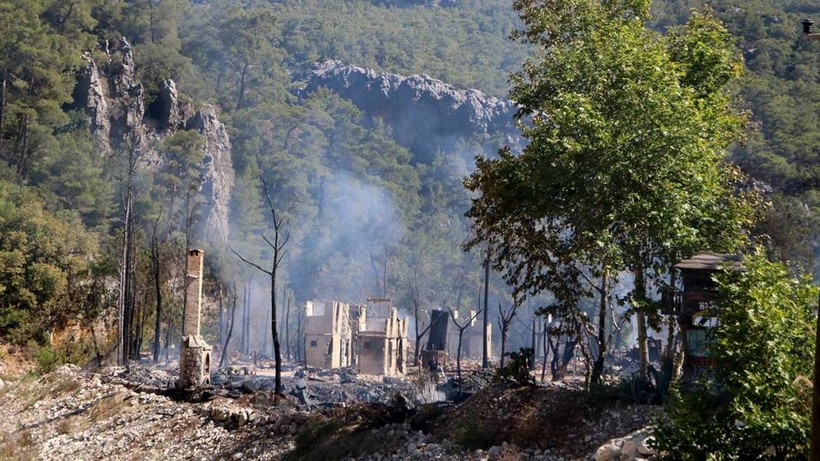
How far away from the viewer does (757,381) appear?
1088cm

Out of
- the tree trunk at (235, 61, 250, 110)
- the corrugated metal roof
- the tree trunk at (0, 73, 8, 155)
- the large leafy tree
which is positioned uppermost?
the tree trunk at (235, 61, 250, 110)

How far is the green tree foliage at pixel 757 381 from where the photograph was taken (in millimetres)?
10633

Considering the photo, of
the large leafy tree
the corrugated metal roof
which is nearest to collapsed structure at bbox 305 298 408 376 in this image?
the large leafy tree

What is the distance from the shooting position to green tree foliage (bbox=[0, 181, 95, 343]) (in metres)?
38.0

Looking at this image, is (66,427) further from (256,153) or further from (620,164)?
(256,153)

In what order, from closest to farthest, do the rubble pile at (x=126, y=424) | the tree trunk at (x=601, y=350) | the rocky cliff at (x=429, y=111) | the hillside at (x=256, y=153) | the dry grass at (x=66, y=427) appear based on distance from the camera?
the tree trunk at (x=601, y=350) < the rubble pile at (x=126, y=424) < the dry grass at (x=66, y=427) < the hillside at (x=256, y=153) < the rocky cliff at (x=429, y=111)

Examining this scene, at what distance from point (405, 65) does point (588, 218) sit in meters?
152

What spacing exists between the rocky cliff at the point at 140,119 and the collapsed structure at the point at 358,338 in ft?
60.7

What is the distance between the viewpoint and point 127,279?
40750 mm

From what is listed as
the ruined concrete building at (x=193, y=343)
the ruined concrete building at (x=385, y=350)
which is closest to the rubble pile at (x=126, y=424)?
the ruined concrete building at (x=193, y=343)

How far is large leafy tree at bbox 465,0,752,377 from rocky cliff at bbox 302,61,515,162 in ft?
398

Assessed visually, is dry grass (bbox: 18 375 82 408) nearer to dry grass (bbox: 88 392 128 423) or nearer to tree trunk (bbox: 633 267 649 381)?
dry grass (bbox: 88 392 128 423)

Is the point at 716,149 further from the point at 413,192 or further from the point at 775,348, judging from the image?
the point at 413,192

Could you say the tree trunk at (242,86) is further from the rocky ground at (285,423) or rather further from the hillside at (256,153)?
the rocky ground at (285,423)
